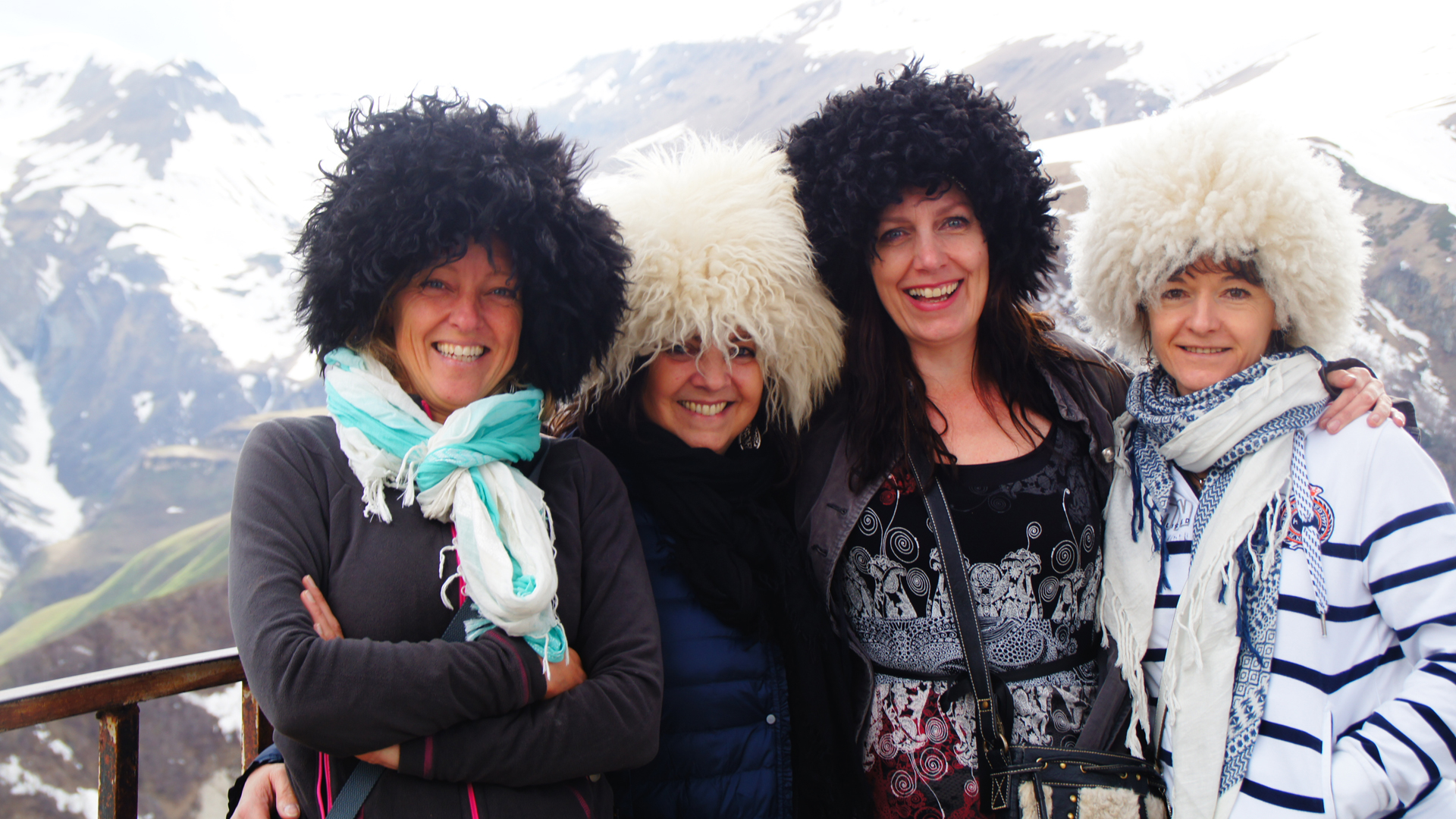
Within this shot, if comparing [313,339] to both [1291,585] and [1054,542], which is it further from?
[1291,585]

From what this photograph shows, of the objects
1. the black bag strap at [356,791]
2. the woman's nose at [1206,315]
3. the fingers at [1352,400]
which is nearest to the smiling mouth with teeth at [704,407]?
the black bag strap at [356,791]

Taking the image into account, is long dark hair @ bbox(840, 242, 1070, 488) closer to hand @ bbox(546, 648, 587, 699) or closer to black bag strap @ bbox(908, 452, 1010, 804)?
black bag strap @ bbox(908, 452, 1010, 804)

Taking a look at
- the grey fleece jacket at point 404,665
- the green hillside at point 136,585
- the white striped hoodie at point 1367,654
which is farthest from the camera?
the green hillside at point 136,585

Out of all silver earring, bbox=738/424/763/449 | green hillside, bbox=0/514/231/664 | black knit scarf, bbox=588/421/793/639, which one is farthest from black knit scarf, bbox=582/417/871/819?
green hillside, bbox=0/514/231/664

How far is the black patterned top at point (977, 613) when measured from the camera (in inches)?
68.6

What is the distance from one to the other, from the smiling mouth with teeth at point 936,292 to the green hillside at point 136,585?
2068 cm

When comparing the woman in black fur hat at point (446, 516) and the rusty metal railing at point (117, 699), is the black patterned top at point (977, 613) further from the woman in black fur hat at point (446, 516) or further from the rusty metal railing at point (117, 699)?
the rusty metal railing at point (117, 699)

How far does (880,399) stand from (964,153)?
67 centimetres

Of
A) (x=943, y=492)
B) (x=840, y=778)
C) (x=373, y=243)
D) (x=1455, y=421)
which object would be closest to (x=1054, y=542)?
(x=943, y=492)

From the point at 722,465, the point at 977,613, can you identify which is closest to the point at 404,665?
the point at 722,465

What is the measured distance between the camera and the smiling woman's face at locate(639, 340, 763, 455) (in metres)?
1.86

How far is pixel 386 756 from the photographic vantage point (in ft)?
4.00

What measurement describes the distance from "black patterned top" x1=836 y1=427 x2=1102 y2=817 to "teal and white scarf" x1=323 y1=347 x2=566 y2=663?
0.86 metres

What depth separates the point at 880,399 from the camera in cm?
198
